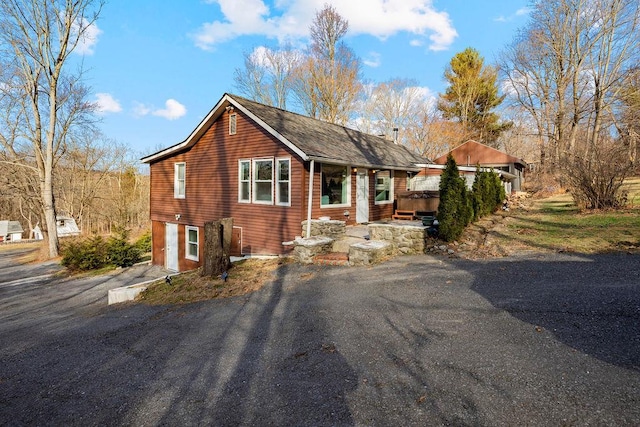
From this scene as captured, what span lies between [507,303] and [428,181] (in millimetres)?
Answer: 12117

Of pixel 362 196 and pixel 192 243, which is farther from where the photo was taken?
pixel 192 243

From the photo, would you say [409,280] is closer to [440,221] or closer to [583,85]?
[440,221]

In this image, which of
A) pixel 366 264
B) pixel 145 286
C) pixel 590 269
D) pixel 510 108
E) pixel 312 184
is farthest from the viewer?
pixel 510 108

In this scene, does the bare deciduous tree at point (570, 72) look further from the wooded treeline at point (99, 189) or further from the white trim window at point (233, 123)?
the wooded treeline at point (99, 189)

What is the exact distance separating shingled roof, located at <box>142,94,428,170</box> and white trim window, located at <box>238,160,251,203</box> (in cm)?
177

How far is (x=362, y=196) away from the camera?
42.7 feet

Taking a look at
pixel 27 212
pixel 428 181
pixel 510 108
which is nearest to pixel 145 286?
pixel 428 181

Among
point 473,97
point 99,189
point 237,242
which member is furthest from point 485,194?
point 99,189

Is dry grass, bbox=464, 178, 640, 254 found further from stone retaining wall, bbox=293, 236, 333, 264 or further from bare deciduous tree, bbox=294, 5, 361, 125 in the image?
bare deciduous tree, bbox=294, 5, 361, 125

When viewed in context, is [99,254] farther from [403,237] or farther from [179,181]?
[403,237]

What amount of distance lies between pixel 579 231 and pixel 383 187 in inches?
270

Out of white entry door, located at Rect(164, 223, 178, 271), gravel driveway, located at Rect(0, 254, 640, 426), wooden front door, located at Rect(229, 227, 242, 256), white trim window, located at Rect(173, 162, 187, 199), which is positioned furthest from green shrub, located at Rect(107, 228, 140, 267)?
gravel driveway, located at Rect(0, 254, 640, 426)

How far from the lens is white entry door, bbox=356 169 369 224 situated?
42.0 feet

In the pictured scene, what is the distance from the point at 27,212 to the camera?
147 feet
